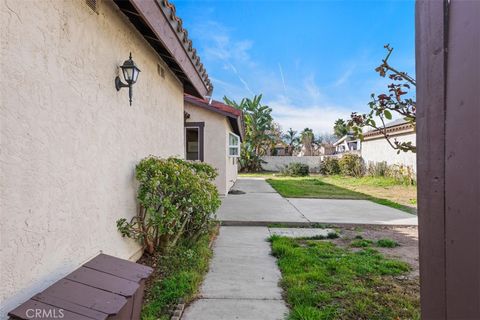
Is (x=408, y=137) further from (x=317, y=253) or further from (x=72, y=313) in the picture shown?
(x=72, y=313)

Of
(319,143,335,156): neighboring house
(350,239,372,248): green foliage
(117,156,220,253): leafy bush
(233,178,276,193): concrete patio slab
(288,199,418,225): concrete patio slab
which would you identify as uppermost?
(319,143,335,156): neighboring house

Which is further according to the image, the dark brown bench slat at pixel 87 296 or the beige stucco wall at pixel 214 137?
the beige stucco wall at pixel 214 137

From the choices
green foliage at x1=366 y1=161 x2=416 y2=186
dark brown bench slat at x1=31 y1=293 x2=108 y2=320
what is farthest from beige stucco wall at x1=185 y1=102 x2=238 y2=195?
green foliage at x1=366 y1=161 x2=416 y2=186

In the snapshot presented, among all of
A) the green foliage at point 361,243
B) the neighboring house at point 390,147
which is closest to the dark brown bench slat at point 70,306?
the green foliage at point 361,243

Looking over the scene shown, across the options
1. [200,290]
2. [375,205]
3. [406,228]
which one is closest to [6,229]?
[200,290]

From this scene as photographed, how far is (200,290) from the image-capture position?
3447 mm

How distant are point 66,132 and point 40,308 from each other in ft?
4.33

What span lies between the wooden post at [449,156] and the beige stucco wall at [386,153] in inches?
622

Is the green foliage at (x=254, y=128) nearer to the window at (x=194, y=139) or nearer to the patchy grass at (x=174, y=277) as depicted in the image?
the window at (x=194, y=139)

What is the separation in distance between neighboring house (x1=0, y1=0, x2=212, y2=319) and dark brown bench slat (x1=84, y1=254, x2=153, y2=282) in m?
0.21

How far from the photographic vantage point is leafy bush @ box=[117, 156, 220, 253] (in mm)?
3815

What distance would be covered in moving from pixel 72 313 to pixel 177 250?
2.64 meters

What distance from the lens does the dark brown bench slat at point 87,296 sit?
1.91 m

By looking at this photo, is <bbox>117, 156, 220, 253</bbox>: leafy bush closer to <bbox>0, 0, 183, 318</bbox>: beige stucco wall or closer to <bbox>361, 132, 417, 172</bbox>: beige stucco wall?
<bbox>0, 0, 183, 318</bbox>: beige stucco wall
